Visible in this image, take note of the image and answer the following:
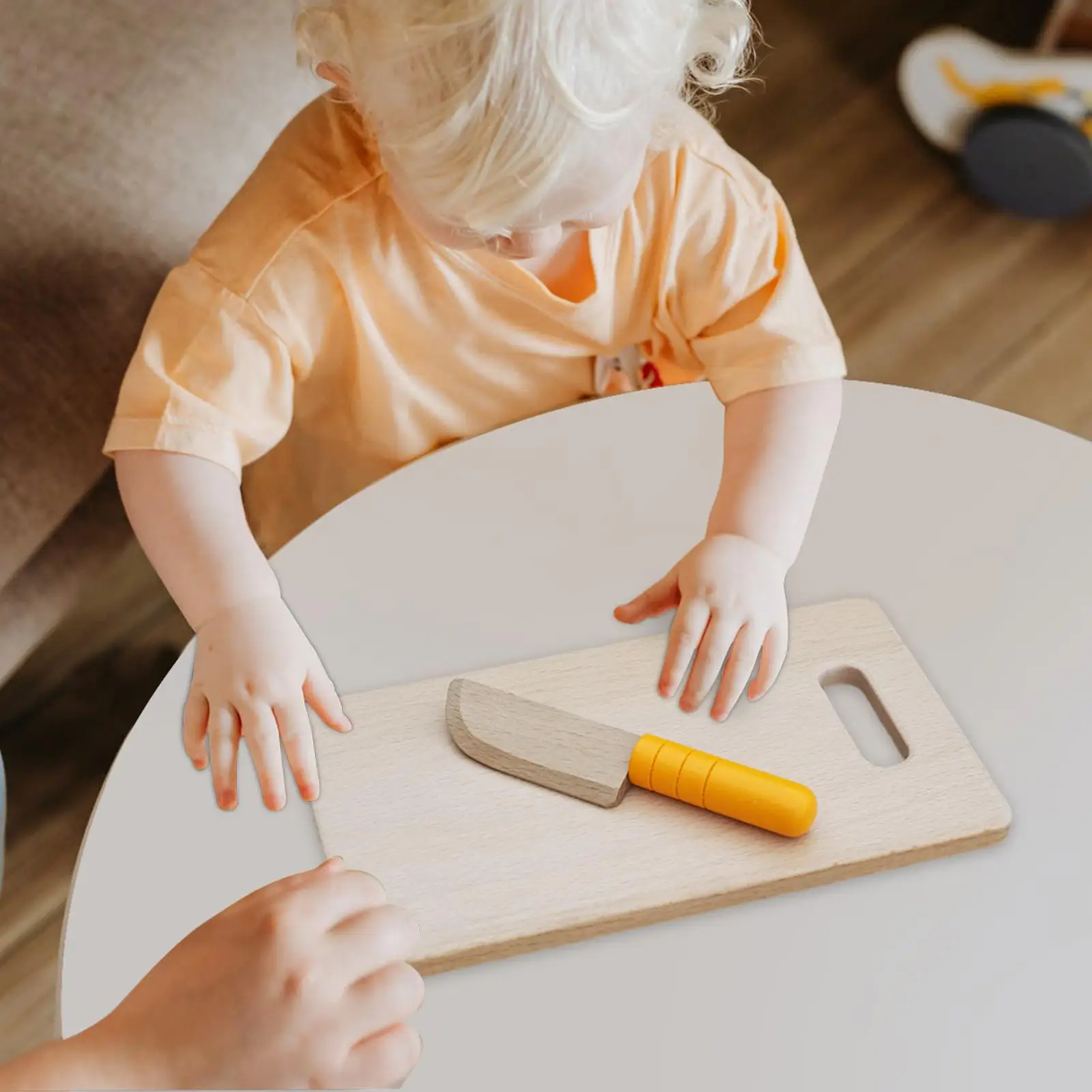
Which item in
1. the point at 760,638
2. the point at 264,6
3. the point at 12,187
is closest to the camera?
the point at 760,638

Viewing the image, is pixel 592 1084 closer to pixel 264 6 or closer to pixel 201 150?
pixel 201 150

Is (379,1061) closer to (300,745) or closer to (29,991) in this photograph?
(300,745)

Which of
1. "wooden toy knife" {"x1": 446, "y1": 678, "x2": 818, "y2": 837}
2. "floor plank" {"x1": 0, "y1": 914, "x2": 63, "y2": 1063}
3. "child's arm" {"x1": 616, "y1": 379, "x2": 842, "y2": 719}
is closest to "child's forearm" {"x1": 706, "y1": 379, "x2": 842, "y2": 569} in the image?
"child's arm" {"x1": 616, "y1": 379, "x2": 842, "y2": 719}

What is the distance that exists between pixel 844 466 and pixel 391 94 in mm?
320

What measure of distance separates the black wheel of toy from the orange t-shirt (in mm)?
741

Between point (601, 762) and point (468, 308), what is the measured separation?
0.30m

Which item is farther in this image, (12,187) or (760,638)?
(12,187)

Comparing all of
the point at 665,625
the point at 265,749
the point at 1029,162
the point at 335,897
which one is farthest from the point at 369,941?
the point at 1029,162

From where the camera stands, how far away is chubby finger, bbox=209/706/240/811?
60cm

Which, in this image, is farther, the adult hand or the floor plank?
the floor plank

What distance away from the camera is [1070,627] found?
2.15ft

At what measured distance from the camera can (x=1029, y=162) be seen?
1403 millimetres

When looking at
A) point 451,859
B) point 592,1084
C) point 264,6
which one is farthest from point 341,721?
point 264,6

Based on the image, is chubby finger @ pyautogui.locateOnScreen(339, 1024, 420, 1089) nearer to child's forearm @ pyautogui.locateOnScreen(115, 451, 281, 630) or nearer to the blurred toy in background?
child's forearm @ pyautogui.locateOnScreen(115, 451, 281, 630)
